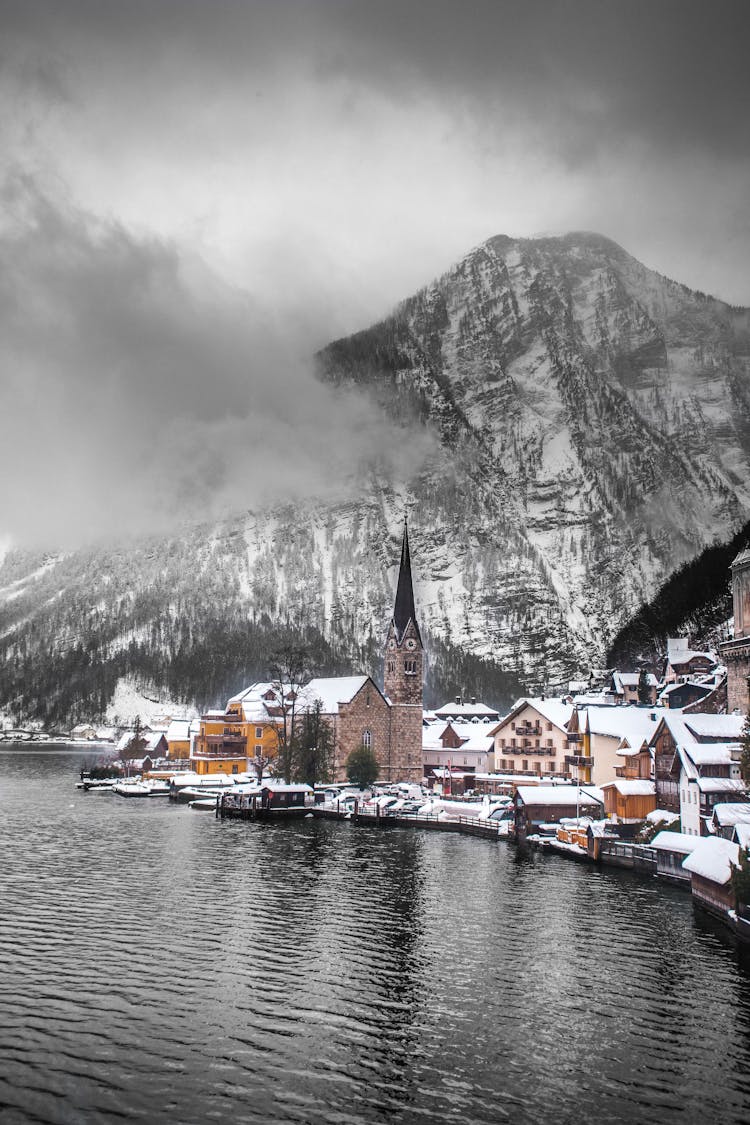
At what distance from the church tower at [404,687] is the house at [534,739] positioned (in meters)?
11.9

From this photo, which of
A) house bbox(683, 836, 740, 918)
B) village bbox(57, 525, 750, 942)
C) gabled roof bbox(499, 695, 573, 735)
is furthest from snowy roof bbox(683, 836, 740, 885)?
gabled roof bbox(499, 695, 573, 735)

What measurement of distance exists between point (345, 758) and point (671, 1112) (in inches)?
3614

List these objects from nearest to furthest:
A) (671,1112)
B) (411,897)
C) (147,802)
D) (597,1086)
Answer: (671,1112) < (597,1086) < (411,897) < (147,802)

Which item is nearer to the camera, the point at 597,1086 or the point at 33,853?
the point at 597,1086

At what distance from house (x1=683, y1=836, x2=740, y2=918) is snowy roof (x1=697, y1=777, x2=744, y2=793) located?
271 inches

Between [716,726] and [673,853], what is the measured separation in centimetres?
1232

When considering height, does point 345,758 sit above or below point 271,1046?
above

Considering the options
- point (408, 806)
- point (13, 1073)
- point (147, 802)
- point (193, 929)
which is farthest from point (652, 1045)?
point (147, 802)

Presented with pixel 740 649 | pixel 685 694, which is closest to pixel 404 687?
pixel 685 694

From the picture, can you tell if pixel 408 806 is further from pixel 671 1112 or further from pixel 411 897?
pixel 671 1112

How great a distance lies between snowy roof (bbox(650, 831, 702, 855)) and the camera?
2096 inches

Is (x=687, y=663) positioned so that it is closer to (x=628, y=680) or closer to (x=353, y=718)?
(x=628, y=680)

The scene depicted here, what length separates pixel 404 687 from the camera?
121312 millimetres

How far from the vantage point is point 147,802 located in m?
103
